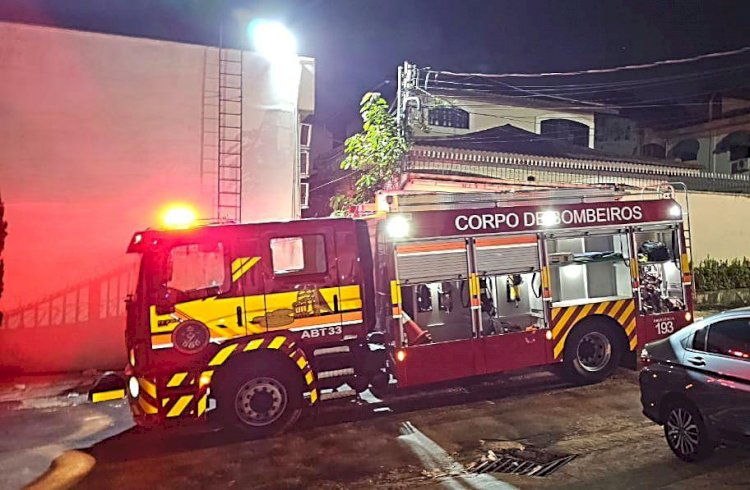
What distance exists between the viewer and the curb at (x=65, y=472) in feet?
19.6

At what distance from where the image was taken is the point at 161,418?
683 cm

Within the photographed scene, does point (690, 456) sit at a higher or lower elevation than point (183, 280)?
lower

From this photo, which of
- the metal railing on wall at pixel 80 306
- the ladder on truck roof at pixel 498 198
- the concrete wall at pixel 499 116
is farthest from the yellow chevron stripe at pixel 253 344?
the concrete wall at pixel 499 116

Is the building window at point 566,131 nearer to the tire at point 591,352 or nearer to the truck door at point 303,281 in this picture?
the tire at point 591,352

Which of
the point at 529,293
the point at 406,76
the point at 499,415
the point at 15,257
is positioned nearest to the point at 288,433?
the point at 499,415

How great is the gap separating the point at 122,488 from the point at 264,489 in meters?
1.34

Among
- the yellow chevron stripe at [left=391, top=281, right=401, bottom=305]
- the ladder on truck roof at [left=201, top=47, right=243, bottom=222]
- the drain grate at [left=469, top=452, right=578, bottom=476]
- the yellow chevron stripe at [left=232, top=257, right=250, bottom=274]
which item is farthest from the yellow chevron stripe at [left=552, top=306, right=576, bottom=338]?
the ladder on truck roof at [left=201, top=47, right=243, bottom=222]

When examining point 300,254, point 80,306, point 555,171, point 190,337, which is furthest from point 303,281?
point 555,171

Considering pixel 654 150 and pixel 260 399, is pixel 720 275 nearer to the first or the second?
pixel 654 150

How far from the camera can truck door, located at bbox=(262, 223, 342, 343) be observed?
7.34m

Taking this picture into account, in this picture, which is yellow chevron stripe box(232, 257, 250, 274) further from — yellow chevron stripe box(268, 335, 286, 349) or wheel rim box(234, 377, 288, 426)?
wheel rim box(234, 377, 288, 426)

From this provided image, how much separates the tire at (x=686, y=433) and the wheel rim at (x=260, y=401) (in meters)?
4.01

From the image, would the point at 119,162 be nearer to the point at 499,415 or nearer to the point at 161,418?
the point at 161,418

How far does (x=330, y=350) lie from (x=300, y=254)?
3.95ft
